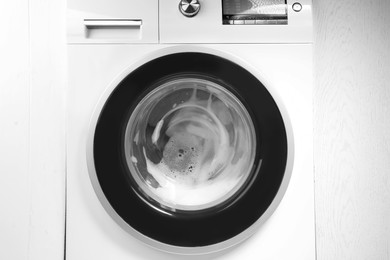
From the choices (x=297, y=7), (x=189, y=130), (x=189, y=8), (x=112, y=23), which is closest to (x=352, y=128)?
(x=297, y=7)

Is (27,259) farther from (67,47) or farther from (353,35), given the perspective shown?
(353,35)

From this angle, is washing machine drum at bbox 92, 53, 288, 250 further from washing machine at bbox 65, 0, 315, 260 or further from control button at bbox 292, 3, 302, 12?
control button at bbox 292, 3, 302, 12

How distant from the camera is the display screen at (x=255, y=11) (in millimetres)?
1105

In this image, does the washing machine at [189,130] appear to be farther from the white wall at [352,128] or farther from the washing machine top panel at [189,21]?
the white wall at [352,128]

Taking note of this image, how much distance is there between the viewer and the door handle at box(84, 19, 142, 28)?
1074 millimetres

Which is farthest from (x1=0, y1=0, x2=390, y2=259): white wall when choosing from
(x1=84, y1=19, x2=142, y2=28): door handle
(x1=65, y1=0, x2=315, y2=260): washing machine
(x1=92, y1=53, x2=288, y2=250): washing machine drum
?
(x1=92, y1=53, x2=288, y2=250): washing machine drum

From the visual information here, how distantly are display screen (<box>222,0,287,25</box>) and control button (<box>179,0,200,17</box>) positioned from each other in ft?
0.26

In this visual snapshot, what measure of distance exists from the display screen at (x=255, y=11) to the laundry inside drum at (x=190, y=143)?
214mm

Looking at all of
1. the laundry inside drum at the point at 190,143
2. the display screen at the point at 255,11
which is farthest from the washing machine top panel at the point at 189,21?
the laundry inside drum at the point at 190,143

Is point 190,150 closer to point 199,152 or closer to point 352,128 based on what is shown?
point 199,152

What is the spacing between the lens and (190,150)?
1106 mm

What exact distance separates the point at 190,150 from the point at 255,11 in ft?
1.45

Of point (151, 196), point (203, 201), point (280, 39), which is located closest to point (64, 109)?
point (151, 196)

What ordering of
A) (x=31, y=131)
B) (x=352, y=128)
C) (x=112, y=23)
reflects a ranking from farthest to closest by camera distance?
(x=352, y=128), (x=112, y=23), (x=31, y=131)
